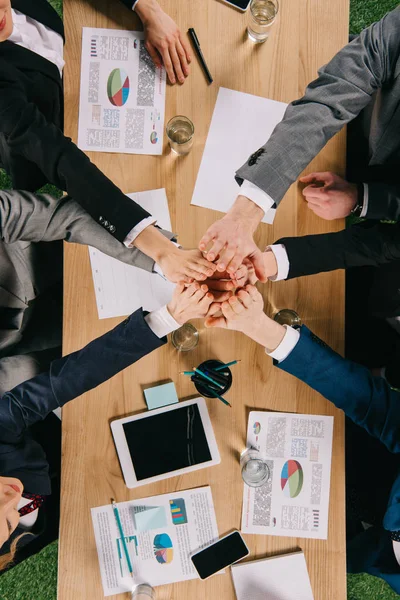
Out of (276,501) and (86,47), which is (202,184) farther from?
(276,501)

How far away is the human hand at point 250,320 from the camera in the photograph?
142 centimetres

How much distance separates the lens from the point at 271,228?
1566 millimetres

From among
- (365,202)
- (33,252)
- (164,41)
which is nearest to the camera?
(164,41)

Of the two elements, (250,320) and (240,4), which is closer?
(250,320)

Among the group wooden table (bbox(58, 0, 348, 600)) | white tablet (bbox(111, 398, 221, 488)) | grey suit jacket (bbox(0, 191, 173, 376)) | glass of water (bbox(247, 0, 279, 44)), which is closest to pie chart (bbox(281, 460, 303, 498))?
wooden table (bbox(58, 0, 348, 600))

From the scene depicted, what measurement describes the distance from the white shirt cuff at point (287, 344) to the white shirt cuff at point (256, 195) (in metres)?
0.38

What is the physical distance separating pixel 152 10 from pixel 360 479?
1.78 m

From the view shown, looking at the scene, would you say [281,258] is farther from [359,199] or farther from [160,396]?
[160,396]

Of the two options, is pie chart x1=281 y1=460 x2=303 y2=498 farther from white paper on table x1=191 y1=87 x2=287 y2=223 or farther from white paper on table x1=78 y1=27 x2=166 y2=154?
white paper on table x1=78 y1=27 x2=166 y2=154

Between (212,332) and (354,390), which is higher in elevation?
(212,332)

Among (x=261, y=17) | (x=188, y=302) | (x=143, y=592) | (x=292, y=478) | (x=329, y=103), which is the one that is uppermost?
(x=261, y=17)

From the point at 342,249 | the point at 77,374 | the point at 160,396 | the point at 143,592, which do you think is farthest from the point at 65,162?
the point at 143,592

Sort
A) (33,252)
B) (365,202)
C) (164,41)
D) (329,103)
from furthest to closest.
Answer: (33,252), (365,202), (164,41), (329,103)

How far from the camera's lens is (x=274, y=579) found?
147cm
